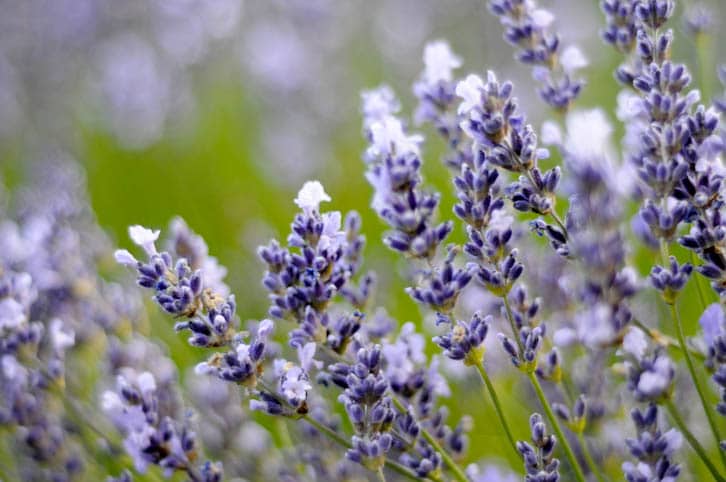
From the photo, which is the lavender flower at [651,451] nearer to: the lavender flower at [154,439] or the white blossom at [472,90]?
the white blossom at [472,90]

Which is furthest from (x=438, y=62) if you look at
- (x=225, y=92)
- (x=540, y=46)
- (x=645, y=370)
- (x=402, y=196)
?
(x=225, y=92)

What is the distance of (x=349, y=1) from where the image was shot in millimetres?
6266

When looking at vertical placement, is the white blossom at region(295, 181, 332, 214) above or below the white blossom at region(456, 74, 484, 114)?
below

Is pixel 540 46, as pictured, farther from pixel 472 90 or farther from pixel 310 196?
pixel 310 196

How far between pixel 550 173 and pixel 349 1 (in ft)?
17.0

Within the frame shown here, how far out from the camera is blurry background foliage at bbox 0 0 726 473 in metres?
4.44

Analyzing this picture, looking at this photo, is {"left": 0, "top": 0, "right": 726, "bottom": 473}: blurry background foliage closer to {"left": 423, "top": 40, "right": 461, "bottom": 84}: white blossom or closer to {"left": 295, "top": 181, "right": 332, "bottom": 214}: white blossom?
{"left": 423, "top": 40, "right": 461, "bottom": 84}: white blossom

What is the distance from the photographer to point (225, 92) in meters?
6.14

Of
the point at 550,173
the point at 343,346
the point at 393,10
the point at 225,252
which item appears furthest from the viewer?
the point at 393,10

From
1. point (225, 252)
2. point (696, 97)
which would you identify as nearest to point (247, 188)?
point (225, 252)

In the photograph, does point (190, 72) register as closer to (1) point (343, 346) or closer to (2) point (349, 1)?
(2) point (349, 1)

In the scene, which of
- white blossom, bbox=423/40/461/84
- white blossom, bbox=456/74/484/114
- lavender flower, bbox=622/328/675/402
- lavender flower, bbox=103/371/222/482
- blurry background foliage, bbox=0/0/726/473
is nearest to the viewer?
lavender flower, bbox=622/328/675/402

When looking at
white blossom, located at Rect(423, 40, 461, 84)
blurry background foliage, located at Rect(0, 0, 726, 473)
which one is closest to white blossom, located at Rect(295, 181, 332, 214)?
white blossom, located at Rect(423, 40, 461, 84)

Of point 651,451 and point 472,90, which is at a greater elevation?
point 472,90
